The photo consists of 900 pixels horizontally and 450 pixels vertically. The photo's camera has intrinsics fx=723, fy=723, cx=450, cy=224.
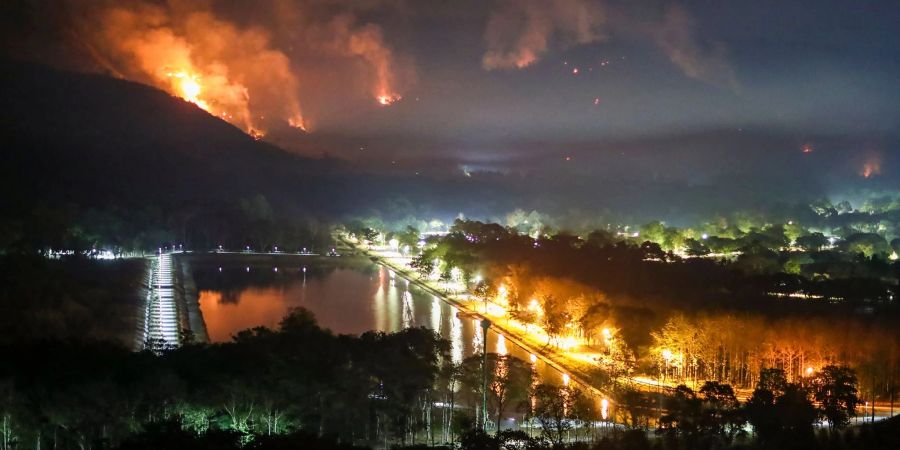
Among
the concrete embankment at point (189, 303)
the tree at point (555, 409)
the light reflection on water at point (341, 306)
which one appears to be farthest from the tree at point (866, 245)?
the tree at point (555, 409)

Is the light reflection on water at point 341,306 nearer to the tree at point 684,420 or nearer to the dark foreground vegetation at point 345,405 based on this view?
the dark foreground vegetation at point 345,405

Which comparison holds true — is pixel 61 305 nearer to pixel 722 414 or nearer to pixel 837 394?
pixel 722 414

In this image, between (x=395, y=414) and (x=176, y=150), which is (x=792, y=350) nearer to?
(x=395, y=414)

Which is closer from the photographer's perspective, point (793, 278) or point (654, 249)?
point (793, 278)

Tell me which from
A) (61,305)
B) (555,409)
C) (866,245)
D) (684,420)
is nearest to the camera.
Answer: (684,420)

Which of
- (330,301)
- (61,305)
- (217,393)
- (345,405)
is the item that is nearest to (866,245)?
(330,301)

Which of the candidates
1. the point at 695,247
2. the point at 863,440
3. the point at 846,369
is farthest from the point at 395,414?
the point at 695,247
